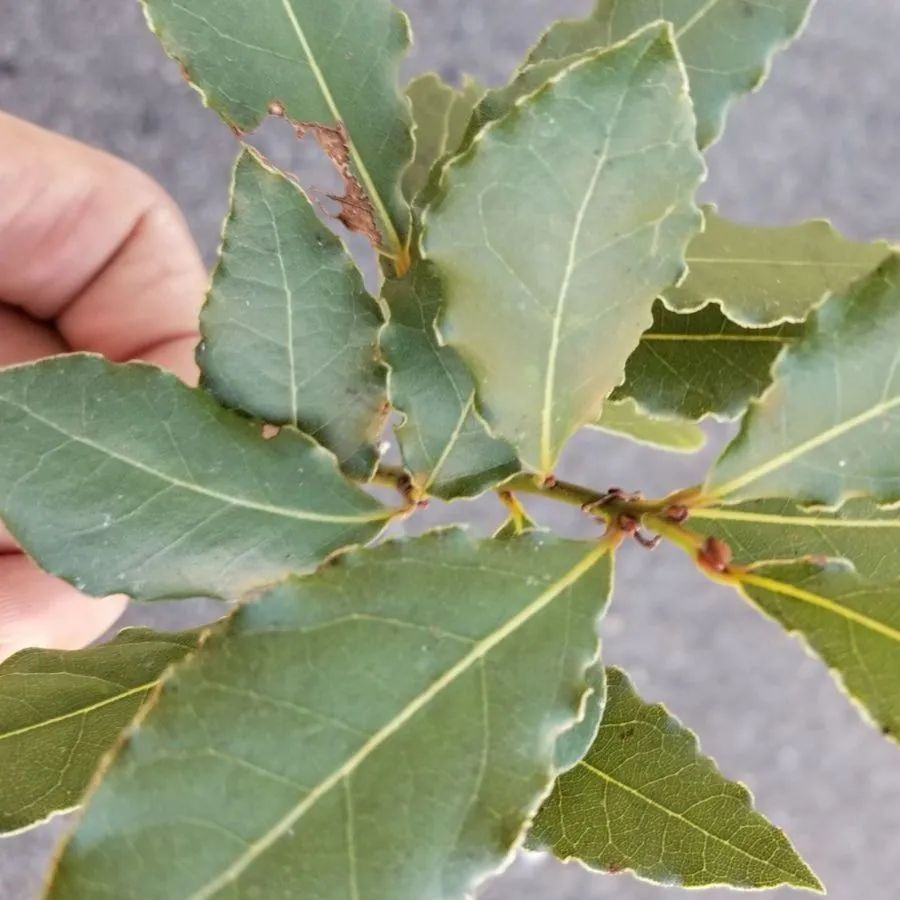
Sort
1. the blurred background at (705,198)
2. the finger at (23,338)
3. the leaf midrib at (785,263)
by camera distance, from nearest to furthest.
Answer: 1. the leaf midrib at (785,263)
2. the finger at (23,338)
3. the blurred background at (705,198)

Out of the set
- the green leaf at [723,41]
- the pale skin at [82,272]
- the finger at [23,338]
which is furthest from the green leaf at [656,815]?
the finger at [23,338]

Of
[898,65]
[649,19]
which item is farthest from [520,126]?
[898,65]

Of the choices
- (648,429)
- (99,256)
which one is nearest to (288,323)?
(648,429)

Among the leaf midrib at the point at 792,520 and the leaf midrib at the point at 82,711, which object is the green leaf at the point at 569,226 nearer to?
the leaf midrib at the point at 792,520

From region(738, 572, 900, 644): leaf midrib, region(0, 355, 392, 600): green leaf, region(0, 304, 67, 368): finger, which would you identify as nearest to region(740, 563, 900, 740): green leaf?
region(738, 572, 900, 644): leaf midrib

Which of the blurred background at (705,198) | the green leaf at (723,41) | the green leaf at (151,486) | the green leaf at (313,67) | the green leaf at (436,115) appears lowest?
the blurred background at (705,198)

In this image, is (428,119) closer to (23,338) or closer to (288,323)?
(288,323)
